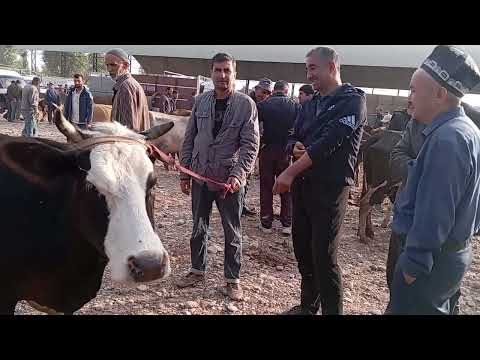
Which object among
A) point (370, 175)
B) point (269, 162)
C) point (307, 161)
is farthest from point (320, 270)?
point (370, 175)

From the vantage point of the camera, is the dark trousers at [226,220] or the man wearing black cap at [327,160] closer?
the man wearing black cap at [327,160]

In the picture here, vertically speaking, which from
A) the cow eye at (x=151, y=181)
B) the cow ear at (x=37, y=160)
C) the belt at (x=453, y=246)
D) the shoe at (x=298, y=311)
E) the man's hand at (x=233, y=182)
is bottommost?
the shoe at (x=298, y=311)

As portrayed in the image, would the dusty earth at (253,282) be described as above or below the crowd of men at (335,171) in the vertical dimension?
below

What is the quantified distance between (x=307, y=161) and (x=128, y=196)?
53.8 inches

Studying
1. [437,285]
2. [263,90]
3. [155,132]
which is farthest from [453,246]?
[263,90]

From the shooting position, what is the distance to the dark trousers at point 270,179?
6055mm

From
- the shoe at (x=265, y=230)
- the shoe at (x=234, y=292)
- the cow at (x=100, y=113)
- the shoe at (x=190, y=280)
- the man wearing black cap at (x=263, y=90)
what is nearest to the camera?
the shoe at (x=234, y=292)

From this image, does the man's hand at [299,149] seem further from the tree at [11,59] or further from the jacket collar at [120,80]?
the tree at [11,59]

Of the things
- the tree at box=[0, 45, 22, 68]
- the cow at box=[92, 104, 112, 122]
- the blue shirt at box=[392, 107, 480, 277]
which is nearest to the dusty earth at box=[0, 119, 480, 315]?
the blue shirt at box=[392, 107, 480, 277]

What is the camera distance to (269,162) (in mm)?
6090

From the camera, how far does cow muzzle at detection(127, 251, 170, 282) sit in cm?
191

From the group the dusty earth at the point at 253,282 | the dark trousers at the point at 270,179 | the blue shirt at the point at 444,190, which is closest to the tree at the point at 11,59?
the dark trousers at the point at 270,179

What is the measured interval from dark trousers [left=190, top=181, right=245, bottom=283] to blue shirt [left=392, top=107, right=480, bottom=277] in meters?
1.99

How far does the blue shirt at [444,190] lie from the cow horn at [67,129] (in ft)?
6.32
